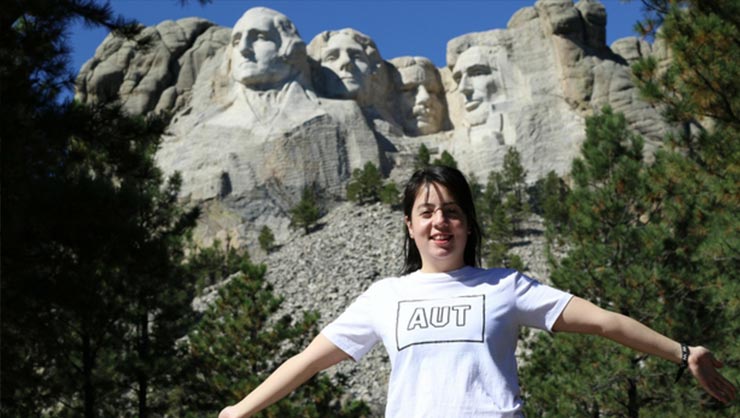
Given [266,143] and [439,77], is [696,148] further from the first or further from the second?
[439,77]

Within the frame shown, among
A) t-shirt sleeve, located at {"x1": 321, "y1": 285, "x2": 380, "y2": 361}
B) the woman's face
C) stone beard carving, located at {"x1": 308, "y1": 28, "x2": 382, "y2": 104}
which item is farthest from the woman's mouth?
stone beard carving, located at {"x1": 308, "y1": 28, "x2": 382, "y2": 104}

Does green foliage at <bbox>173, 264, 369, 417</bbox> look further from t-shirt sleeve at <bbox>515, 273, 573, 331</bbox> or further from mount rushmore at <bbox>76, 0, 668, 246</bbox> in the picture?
mount rushmore at <bbox>76, 0, 668, 246</bbox>

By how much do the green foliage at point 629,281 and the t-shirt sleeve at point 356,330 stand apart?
8.36 meters

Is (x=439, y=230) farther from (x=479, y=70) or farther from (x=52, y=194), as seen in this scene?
(x=479, y=70)

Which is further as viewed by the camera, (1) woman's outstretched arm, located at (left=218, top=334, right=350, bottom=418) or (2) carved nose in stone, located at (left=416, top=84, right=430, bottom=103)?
(2) carved nose in stone, located at (left=416, top=84, right=430, bottom=103)

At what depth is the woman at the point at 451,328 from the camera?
2600 millimetres

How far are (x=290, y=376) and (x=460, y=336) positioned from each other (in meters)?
0.53

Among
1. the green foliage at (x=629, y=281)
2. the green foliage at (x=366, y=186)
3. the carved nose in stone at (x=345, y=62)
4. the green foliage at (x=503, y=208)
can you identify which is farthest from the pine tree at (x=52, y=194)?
the carved nose in stone at (x=345, y=62)

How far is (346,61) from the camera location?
45656 mm

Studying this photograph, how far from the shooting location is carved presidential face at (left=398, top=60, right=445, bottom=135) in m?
47.4

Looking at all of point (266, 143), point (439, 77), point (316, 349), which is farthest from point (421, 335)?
point (439, 77)

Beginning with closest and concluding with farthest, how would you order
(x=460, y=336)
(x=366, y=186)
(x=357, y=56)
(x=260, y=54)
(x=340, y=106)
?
(x=460, y=336) → (x=366, y=186) → (x=260, y=54) → (x=340, y=106) → (x=357, y=56)

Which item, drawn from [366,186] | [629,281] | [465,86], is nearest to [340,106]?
[366,186]

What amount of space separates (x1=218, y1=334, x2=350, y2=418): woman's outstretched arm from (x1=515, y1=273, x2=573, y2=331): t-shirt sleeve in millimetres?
536
